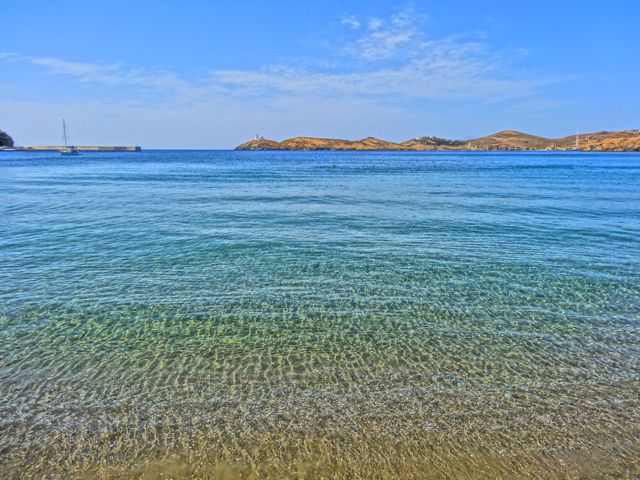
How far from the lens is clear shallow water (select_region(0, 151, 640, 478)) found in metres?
6.00

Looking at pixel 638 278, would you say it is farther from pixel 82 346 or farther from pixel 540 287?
pixel 82 346

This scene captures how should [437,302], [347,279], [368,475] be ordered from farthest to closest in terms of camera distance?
[347,279] → [437,302] → [368,475]

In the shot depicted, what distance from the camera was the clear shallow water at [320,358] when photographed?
6000 mm

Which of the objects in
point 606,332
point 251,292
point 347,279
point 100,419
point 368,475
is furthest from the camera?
point 347,279

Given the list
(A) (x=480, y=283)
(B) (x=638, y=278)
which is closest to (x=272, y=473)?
(A) (x=480, y=283)

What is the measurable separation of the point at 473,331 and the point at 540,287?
438cm

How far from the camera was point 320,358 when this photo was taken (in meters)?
8.53

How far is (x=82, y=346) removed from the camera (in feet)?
29.5

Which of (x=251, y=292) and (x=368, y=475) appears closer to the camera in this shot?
(x=368, y=475)

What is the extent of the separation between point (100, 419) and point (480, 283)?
10.8m

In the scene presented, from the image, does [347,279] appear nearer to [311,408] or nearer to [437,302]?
[437,302]

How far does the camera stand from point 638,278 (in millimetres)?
13516

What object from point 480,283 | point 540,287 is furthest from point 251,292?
point 540,287

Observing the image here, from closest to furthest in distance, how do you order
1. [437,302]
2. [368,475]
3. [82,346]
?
1. [368,475]
2. [82,346]
3. [437,302]
